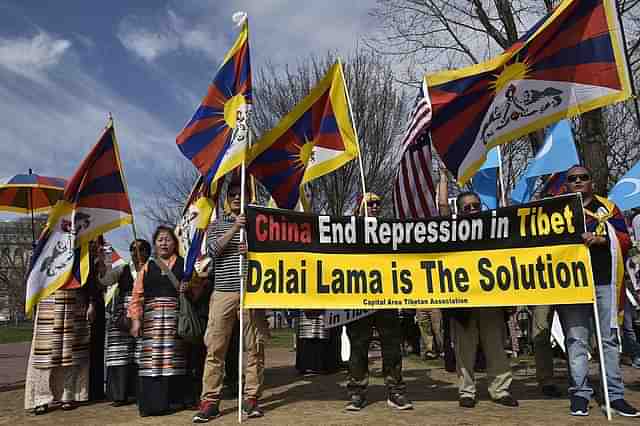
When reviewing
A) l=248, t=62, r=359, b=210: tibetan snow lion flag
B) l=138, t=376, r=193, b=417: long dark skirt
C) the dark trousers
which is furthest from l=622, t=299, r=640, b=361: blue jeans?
l=138, t=376, r=193, b=417: long dark skirt

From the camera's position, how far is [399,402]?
5.42m

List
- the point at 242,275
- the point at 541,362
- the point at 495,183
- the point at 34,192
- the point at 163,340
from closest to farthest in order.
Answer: the point at 242,275, the point at 163,340, the point at 541,362, the point at 34,192, the point at 495,183

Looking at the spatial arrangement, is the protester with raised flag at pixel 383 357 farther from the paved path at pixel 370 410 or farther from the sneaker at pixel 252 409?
the sneaker at pixel 252 409

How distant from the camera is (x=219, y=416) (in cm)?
528

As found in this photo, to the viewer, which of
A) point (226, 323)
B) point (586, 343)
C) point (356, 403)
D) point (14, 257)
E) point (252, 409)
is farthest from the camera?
point (14, 257)

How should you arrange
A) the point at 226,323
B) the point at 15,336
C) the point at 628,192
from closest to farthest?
the point at 226,323 → the point at 628,192 → the point at 15,336

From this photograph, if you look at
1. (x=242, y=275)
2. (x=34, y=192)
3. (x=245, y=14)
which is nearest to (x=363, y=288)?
(x=242, y=275)

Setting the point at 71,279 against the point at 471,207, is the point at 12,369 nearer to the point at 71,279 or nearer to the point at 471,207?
the point at 71,279

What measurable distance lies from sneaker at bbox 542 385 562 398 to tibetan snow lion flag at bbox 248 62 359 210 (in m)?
3.32

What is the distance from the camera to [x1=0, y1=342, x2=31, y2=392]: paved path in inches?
333

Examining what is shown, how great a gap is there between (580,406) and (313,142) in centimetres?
386

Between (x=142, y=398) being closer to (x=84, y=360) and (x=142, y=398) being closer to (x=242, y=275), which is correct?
(x=84, y=360)

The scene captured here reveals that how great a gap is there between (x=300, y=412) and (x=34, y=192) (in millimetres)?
5246

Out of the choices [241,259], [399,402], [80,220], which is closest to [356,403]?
[399,402]
